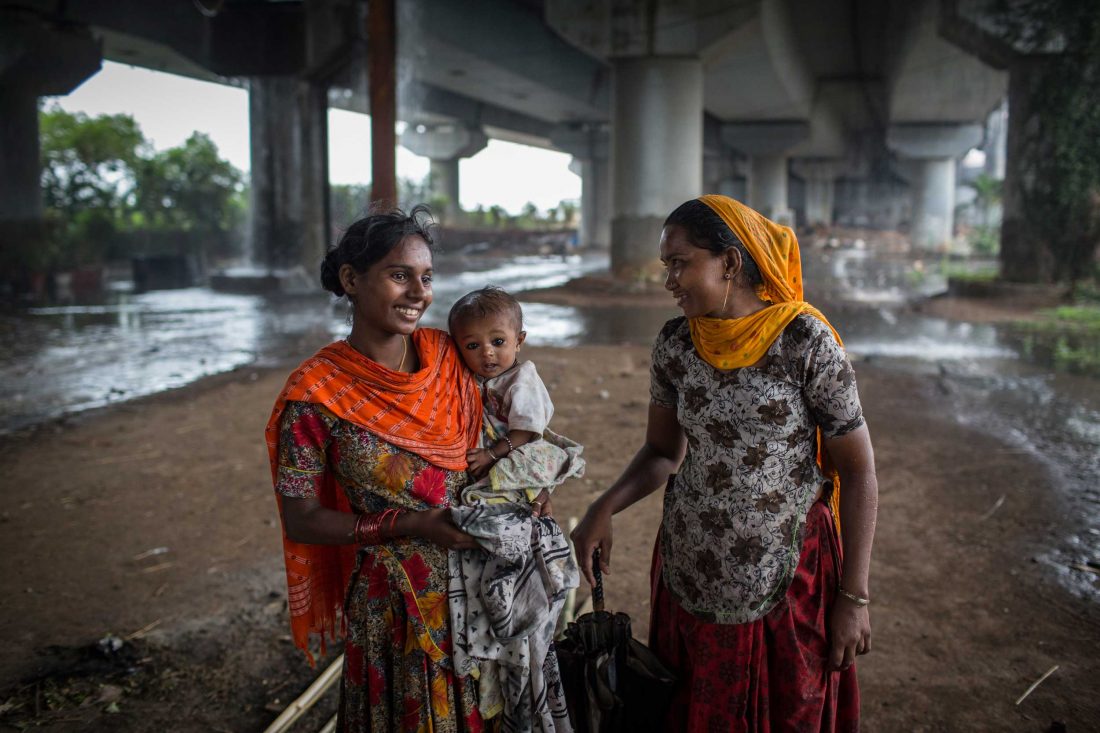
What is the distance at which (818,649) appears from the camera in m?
2.02

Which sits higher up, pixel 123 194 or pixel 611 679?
pixel 123 194

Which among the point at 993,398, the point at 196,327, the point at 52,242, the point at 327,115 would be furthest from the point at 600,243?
the point at 993,398

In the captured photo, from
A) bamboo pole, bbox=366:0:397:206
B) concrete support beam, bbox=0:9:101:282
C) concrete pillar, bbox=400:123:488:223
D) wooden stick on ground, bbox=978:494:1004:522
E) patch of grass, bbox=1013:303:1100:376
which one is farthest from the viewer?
concrete pillar, bbox=400:123:488:223

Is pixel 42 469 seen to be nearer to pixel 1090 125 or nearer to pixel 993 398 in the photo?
pixel 993 398

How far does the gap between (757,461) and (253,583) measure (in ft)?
9.21

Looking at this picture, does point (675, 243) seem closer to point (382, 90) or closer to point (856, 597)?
point (856, 597)

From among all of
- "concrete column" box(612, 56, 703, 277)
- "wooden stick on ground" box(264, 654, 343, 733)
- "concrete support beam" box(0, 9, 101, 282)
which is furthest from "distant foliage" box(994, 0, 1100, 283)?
"concrete support beam" box(0, 9, 101, 282)

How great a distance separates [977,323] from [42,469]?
38.1 feet

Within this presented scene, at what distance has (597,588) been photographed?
7.12 feet

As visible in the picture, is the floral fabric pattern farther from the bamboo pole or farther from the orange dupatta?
the bamboo pole

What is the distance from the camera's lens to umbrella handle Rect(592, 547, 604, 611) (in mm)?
2134

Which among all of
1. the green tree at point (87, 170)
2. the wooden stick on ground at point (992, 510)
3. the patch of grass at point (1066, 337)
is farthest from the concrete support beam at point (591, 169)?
the wooden stick on ground at point (992, 510)

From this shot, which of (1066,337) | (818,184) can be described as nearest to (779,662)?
(1066,337)

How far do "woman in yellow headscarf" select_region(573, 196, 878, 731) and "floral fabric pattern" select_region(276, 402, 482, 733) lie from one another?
0.60m
